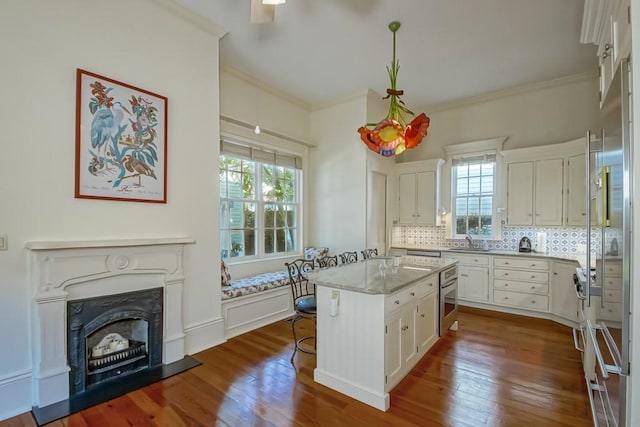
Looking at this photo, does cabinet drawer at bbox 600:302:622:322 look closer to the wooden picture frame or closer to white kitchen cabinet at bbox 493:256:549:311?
white kitchen cabinet at bbox 493:256:549:311

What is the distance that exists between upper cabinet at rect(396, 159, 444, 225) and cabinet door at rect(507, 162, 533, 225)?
1073mm

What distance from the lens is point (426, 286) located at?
2922 millimetres

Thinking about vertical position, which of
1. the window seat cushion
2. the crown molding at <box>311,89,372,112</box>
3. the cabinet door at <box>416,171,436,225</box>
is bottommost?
the window seat cushion

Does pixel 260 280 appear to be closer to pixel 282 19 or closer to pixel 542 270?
pixel 282 19

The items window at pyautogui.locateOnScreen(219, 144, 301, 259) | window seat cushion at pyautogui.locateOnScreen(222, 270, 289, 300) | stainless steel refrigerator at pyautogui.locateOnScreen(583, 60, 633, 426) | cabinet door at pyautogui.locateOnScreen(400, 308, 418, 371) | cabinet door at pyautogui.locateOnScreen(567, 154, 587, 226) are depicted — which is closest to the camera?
stainless steel refrigerator at pyautogui.locateOnScreen(583, 60, 633, 426)

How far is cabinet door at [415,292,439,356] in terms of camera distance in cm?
281

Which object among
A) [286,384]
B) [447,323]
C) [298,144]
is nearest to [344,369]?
[286,384]

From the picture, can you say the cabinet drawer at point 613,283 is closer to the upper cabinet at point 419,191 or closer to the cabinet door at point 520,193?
the cabinet door at point 520,193

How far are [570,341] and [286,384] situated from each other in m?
3.25

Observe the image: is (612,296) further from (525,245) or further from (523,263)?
Result: (525,245)

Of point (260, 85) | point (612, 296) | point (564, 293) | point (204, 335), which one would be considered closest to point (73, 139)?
point (204, 335)

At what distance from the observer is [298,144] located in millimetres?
5176

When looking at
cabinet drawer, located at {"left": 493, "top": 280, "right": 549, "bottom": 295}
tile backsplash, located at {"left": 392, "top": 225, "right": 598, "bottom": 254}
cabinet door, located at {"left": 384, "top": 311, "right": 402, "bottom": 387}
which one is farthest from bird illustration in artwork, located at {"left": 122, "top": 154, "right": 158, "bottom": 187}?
cabinet drawer, located at {"left": 493, "top": 280, "right": 549, "bottom": 295}

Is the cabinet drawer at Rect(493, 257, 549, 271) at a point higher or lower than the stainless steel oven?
higher
